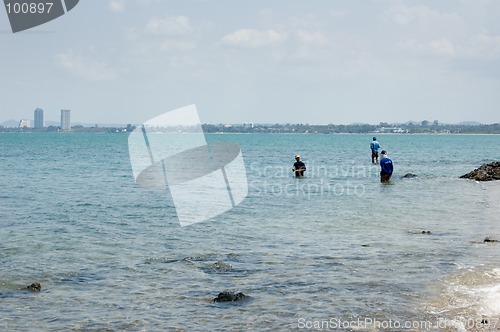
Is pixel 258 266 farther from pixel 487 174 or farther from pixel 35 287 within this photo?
pixel 487 174

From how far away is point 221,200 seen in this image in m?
31.5

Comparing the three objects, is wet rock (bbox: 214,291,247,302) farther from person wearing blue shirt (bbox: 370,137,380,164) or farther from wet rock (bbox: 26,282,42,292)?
person wearing blue shirt (bbox: 370,137,380,164)

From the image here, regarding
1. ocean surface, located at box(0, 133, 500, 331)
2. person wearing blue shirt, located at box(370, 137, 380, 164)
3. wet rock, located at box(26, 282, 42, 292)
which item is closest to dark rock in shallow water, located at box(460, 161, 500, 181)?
person wearing blue shirt, located at box(370, 137, 380, 164)

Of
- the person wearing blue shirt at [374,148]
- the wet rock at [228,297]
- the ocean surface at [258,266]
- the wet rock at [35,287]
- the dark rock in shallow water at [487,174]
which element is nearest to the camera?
the ocean surface at [258,266]

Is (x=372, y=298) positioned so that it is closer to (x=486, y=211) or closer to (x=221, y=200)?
(x=486, y=211)

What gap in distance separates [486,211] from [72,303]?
19051 millimetres

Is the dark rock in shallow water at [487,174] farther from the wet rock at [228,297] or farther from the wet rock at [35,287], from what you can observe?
the wet rock at [35,287]

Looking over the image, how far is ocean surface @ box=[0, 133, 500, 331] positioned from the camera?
11.4 metres

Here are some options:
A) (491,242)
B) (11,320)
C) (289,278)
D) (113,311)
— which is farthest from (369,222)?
(11,320)

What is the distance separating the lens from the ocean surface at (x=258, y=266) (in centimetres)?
1139

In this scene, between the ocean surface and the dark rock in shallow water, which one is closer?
the ocean surface

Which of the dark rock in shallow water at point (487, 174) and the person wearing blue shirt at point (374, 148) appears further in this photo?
the person wearing blue shirt at point (374, 148)

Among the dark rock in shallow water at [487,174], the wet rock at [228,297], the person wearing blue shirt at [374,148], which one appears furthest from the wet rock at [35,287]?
the person wearing blue shirt at [374,148]

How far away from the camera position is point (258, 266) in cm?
1561
